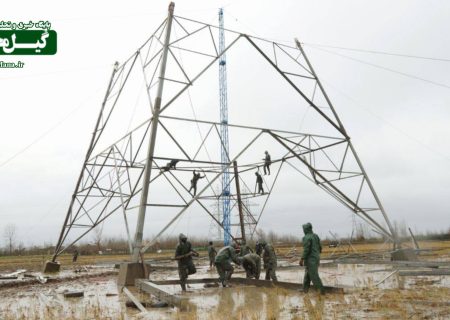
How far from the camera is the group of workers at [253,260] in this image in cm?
1150

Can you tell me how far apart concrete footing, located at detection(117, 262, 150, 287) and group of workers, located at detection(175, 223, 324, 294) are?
180 cm

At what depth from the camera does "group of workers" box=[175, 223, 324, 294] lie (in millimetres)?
11500

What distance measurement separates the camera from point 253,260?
15656mm

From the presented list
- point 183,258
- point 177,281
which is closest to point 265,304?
point 183,258

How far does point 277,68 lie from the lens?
17859 millimetres

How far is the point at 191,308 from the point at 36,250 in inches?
2755

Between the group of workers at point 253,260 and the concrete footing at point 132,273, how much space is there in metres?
1.80

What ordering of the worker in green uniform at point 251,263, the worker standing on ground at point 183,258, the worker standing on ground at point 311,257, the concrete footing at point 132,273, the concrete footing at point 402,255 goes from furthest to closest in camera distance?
the concrete footing at point 402,255, the worker in green uniform at point 251,263, the concrete footing at point 132,273, the worker standing on ground at point 183,258, the worker standing on ground at point 311,257

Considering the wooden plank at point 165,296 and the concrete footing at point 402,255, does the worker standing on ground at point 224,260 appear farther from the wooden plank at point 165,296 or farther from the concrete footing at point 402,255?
the concrete footing at point 402,255

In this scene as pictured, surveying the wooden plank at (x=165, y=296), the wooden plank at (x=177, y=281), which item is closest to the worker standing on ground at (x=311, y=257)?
the wooden plank at (x=165, y=296)

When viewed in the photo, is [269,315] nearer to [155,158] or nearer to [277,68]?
[155,158]

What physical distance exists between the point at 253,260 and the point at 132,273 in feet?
14.8

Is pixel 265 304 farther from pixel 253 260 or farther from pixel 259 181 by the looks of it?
pixel 259 181

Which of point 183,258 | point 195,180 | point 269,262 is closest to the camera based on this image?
point 183,258
